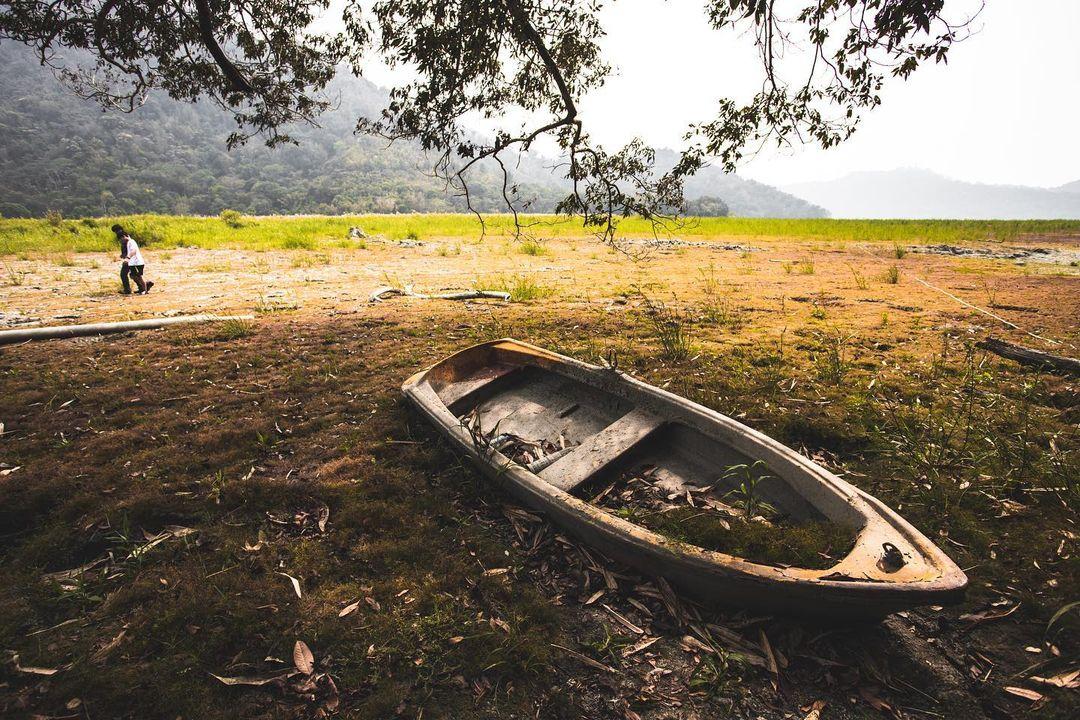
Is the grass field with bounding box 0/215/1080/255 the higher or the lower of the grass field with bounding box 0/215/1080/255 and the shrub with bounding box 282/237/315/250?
the higher

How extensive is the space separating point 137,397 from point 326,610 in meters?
3.97

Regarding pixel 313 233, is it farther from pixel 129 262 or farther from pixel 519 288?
pixel 519 288

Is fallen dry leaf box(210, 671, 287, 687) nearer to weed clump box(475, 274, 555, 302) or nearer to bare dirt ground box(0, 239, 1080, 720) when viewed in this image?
bare dirt ground box(0, 239, 1080, 720)

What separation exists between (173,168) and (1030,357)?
10928 centimetres

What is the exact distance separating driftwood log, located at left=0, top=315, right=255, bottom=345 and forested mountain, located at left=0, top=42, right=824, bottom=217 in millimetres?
45582

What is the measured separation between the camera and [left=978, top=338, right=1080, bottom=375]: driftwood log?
493 cm

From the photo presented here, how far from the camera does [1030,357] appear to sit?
526 centimetres

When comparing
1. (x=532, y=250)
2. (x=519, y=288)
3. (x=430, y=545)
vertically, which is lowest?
(x=430, y=545)

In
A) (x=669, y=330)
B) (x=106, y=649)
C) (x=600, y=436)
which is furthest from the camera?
(x=669, y=330)

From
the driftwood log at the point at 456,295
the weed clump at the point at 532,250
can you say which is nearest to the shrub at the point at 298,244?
the weed clump at the point at 532,250

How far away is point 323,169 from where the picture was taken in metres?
101

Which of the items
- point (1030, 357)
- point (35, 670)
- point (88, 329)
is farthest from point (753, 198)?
point (35, 670)

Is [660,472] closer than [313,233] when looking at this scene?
Yes

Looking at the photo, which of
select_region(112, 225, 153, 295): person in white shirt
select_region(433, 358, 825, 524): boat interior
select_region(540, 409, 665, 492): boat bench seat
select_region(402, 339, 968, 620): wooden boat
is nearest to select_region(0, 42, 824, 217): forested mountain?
select_region(112, 225, 153, 295): person in white shirt
